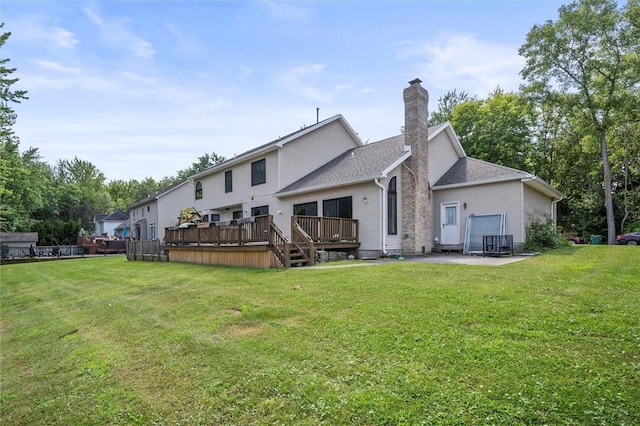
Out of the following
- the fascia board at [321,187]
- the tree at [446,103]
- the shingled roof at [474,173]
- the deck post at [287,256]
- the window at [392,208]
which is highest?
the tree at [446,103]

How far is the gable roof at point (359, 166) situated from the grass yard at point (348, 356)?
23.9 ft

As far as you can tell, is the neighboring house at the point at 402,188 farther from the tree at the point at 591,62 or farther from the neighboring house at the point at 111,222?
the neighboring house at the point at 111,222

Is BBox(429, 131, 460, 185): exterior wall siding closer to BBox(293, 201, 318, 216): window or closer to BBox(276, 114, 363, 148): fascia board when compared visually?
BBox(276, 114, 363, 148): fascia board

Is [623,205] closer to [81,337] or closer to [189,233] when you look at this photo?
[189,233]

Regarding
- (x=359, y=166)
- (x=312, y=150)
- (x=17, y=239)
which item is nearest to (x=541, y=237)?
(x=359, y=166)

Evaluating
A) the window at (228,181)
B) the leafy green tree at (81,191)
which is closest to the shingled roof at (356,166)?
the window at (228,181)

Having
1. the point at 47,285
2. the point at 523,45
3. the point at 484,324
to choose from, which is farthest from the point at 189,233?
the point at 523,45

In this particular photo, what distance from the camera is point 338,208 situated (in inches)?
572

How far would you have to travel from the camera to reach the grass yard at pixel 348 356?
107 inches

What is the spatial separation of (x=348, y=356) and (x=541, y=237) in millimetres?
13323

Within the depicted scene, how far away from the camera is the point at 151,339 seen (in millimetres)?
4762

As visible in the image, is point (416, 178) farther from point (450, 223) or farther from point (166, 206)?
point (166, 206)

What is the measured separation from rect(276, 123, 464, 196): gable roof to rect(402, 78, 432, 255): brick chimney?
1.66 ft

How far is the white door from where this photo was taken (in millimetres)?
14742
